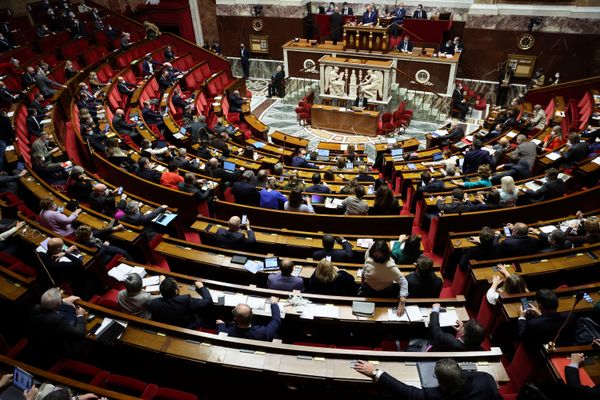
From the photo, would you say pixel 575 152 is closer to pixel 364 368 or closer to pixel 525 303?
pixel 525 303

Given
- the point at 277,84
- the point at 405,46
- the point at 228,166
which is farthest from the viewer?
the point at 277,84

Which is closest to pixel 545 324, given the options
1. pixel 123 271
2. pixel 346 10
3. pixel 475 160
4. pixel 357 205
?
pixel 357 205

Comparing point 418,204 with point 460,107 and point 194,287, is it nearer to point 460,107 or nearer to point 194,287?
point 194,287

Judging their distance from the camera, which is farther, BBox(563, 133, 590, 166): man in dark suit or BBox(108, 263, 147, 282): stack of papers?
BBox(563, 133, 590, 166): man in dark suit

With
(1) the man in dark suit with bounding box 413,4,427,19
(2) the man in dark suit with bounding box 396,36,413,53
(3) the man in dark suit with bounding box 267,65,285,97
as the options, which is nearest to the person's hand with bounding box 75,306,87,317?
(3) the man in dark suit with bounding box 267,65,285,97

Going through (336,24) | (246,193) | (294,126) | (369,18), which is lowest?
(294,126)

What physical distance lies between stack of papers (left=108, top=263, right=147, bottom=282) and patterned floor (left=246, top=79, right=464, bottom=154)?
787 cm

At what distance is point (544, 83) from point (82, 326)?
15893 mm

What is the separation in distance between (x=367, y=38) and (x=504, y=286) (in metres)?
11.7

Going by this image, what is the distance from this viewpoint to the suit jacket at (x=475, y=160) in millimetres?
8102

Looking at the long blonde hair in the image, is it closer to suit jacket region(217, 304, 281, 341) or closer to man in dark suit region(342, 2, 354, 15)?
suit jacket region(217, 304, 281, 341)

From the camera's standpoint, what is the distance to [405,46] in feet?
47.2

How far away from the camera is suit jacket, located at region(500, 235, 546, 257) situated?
529 centimetres

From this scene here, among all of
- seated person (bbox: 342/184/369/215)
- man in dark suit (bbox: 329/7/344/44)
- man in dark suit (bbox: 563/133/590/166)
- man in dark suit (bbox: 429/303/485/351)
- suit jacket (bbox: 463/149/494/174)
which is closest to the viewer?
man in dark suit (bbox: 429/303/485/351)
